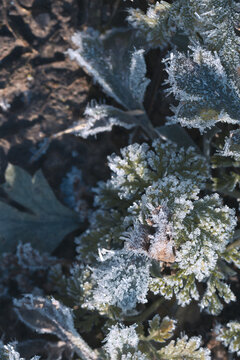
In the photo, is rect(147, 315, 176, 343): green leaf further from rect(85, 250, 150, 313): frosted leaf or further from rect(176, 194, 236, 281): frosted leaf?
rect(176, 194, 236, 281): frosted leaf

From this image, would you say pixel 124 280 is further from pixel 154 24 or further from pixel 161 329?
pixel 154 24

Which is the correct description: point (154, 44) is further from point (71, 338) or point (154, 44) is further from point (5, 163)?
point (71, 338)

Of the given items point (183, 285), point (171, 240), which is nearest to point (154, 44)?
point (171, 240)

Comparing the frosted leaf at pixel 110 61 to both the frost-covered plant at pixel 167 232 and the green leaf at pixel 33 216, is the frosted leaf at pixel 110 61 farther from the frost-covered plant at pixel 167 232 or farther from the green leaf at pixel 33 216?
the green leaf at pixel 33 216

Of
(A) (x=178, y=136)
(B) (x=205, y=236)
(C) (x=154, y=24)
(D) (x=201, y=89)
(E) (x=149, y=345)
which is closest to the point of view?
(D) (x=201, y=89)

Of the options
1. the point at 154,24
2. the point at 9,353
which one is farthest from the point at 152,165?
the point at 9,353

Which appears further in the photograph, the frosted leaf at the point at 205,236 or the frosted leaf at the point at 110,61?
the frosted leaf at the point at 110,61

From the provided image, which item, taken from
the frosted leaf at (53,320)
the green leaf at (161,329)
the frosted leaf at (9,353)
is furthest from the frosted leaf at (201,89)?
the frosted leaf at (9,353)
